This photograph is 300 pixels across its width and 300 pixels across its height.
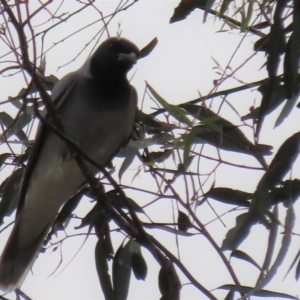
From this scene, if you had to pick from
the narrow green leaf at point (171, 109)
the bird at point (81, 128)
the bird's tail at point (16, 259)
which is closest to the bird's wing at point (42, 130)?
the bird at point (81, 128)

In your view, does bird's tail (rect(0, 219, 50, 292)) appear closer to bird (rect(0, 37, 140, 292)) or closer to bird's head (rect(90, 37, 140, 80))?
bird (rect(0, 37, 140, 292))

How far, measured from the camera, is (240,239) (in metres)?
1.66

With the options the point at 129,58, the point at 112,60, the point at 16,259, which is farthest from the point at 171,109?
the point at 16,259

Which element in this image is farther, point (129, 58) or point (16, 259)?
point (16, 259)

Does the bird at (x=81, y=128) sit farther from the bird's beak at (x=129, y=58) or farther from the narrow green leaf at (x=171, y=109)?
the narrow green leaf at (x=171, y=109)

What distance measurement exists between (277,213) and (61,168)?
1.06m

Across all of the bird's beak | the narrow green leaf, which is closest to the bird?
the bird's beak

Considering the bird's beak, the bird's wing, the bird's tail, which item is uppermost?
the bird's beak

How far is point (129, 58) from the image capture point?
2.41 m

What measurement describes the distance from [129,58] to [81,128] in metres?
0.30

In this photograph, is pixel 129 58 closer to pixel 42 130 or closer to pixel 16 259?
pixel 42 130

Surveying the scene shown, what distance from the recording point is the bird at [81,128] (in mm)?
2459

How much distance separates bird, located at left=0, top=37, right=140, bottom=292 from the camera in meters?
2.46

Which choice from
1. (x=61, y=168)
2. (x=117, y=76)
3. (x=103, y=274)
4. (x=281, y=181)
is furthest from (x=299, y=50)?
(x=61, y=168)
